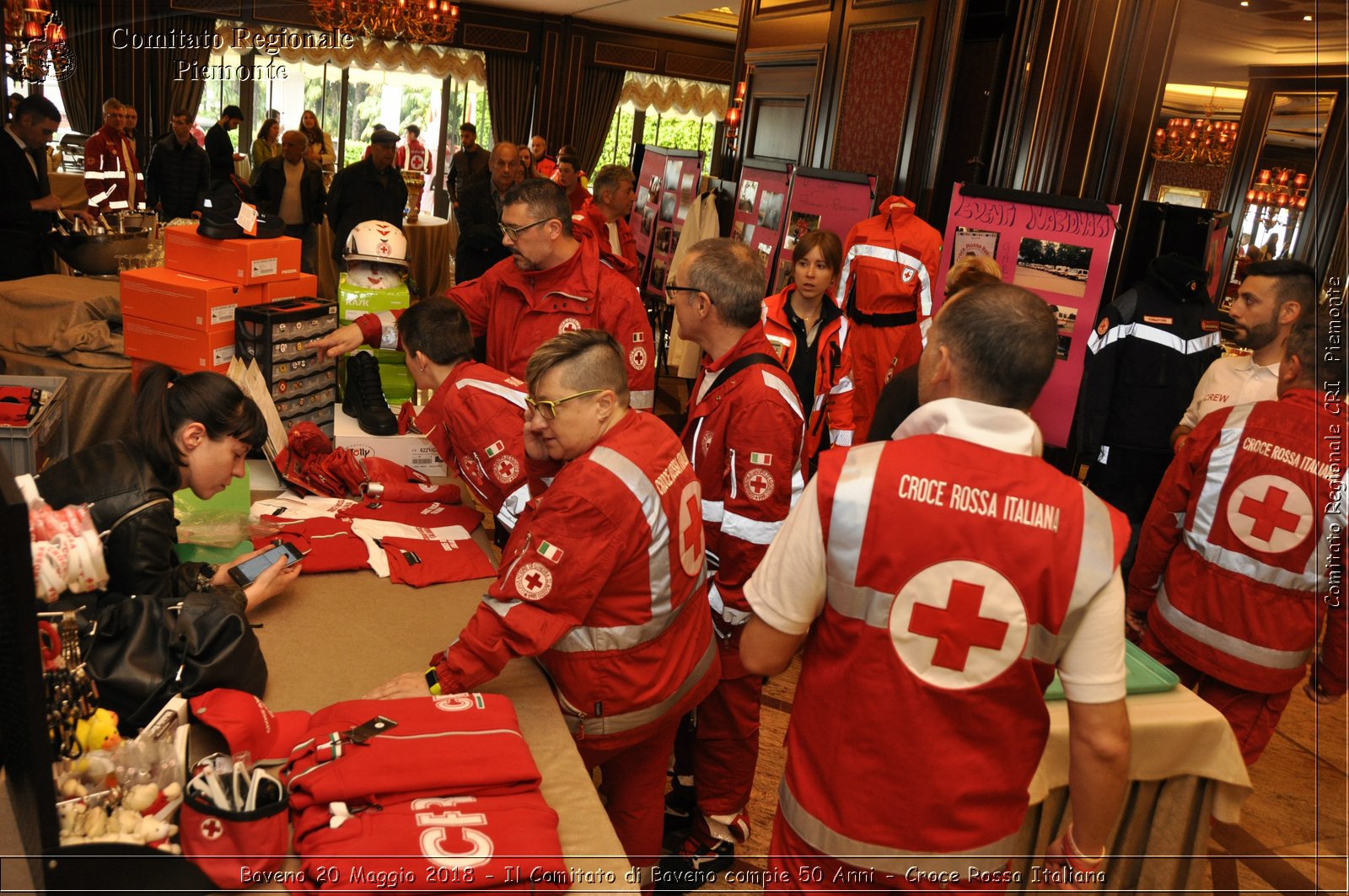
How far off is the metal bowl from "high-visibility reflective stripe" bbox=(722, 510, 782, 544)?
3614 millimetres

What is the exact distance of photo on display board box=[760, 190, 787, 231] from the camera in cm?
671

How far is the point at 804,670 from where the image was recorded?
1661 millimetres

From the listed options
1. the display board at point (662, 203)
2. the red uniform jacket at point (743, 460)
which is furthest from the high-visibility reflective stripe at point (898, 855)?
the display board at point (662, 203)

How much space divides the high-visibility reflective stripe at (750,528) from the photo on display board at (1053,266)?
9.25ft

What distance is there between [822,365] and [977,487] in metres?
2.88

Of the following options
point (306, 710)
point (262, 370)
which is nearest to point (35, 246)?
point (262, 370)

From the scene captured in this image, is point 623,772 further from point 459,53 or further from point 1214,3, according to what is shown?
point 459,53

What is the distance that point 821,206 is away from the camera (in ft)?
20.2

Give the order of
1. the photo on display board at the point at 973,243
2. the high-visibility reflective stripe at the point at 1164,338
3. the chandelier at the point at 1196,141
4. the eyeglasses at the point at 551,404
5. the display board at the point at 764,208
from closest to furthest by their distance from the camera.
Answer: the eyeglasses at the point at 551,404 → the high-visibility reflective stripe at the point at 1164,338 → the chandelier at the point at 1196,141 → the photo on display board at the point at 973,243 → the display board at the point at 764,208

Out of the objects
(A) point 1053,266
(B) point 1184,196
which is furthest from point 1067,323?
(B) point 1184,196

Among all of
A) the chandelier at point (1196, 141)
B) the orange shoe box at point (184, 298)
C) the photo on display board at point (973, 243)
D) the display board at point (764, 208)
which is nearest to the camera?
the orange shoe box at point (184, 298)

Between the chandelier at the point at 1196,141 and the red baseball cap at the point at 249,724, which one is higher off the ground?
the chandelier at the point at 1196,141

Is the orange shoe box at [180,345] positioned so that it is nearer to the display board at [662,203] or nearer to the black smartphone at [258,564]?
the black smartphone at [258,564]

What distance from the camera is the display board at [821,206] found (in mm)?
5875
